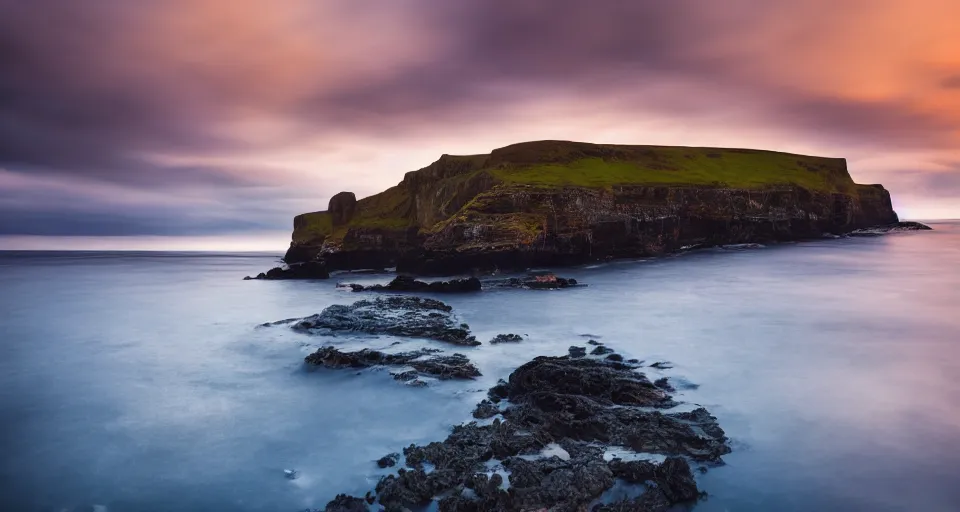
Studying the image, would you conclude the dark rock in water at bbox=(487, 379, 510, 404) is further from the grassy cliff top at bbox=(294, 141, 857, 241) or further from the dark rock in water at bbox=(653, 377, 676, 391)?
the grassy cliff top at bbox=(294, 141, 857, 241)

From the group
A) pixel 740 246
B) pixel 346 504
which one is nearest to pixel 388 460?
pixel 346 504

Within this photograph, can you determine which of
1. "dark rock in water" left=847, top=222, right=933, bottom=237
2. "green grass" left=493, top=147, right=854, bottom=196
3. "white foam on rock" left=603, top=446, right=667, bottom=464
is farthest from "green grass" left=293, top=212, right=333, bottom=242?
"dark rock in water" left=847, top=222, right=933, bottom=237

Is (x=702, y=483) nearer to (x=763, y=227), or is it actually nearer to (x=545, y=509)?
(x=545, y=509)

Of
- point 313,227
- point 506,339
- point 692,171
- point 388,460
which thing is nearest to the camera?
point 388,460

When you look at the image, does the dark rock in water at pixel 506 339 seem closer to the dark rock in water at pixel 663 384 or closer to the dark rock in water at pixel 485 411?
the dark rock in water at pixel 663 384

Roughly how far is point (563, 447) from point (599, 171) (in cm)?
5861

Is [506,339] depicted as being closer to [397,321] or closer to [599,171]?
[397,321]

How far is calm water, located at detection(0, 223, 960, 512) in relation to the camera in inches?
320

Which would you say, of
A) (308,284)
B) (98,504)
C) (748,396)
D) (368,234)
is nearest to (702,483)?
(748,396)

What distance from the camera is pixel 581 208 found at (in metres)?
52.9

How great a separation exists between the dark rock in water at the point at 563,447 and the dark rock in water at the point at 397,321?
21.4 feet

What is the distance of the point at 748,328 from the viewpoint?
19594mm

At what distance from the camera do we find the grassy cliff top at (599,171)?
61188mm

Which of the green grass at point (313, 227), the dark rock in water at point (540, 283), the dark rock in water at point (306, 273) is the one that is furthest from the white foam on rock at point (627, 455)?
the green grass at point (313, 227)
